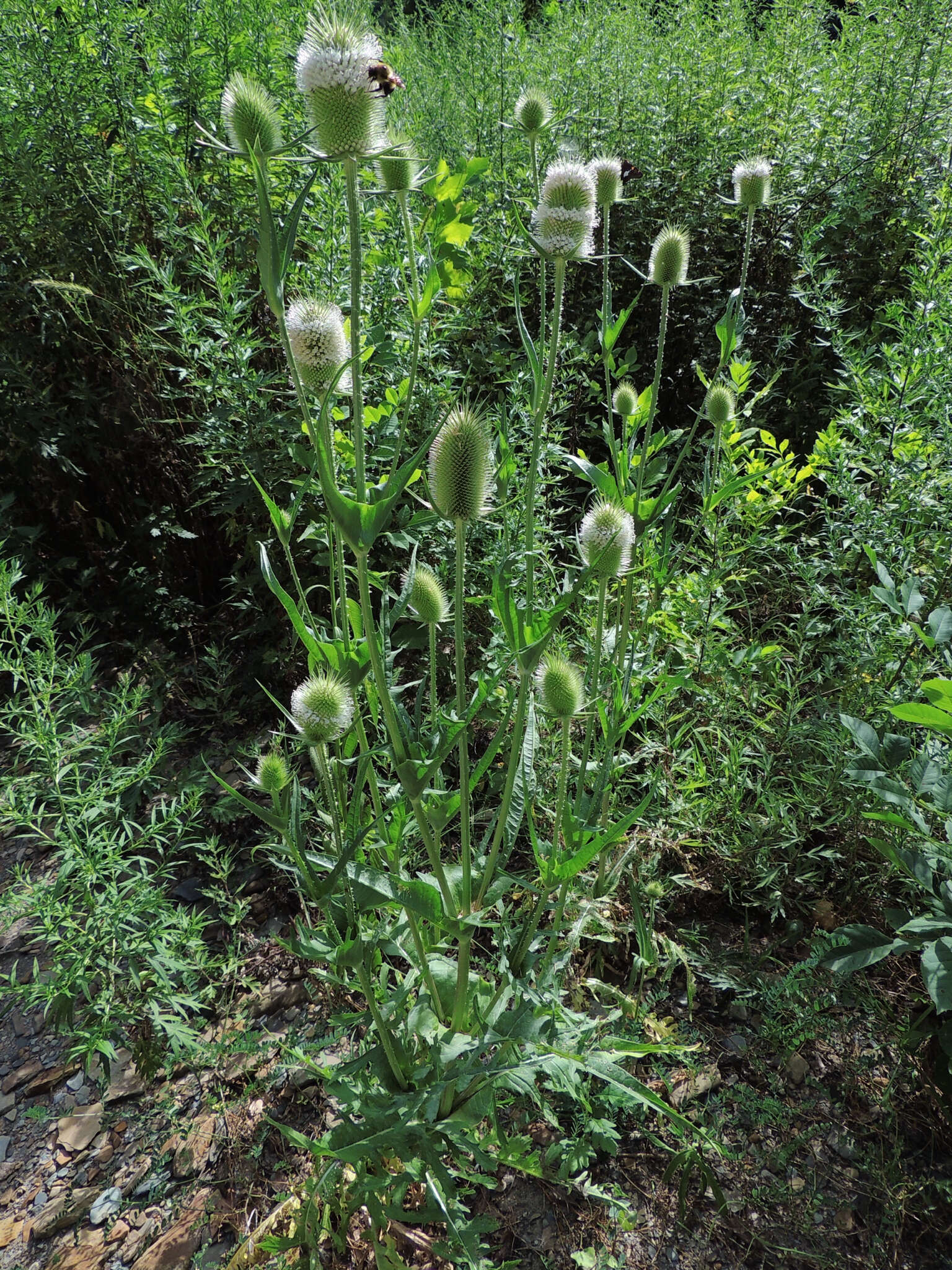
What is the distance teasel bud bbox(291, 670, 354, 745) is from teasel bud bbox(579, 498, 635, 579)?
0.52 m

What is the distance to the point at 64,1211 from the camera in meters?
1.78

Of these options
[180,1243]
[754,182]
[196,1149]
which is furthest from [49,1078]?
[754,182]

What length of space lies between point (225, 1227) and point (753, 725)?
1.91m

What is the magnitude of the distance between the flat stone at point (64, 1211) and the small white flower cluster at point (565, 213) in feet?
7.39

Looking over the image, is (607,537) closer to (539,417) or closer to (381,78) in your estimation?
(539,417)

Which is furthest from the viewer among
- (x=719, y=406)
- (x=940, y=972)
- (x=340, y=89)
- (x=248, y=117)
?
(x=719, y=406)

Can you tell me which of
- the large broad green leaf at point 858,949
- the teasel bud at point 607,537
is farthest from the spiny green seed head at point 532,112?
the large broad green leaf at point 858,949

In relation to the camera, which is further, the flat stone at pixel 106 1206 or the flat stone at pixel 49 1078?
the flat stone at pixel 49 1078

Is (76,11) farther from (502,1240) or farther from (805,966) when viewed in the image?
(502,1240)

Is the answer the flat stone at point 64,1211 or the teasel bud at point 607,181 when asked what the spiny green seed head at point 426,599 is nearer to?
the teasel bud at point 607,181

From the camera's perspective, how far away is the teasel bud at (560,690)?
143 cm

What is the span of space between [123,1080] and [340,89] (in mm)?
2227

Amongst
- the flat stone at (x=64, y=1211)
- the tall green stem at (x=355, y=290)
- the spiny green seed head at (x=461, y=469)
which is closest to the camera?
the tall green stem at (x=355, y=290)

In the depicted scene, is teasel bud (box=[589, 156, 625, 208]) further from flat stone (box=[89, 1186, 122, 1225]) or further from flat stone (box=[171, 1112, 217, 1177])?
flat stone (box=[89, 1186, 122, 1225])
